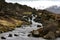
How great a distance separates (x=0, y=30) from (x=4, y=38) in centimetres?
508

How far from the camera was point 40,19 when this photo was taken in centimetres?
5753

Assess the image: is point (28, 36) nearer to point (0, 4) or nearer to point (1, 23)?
point (1, 23)

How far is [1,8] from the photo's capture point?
59.1m

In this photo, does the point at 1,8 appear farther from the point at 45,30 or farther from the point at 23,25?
the point at 45,30

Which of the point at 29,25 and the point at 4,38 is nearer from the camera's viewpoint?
the point at 4,38

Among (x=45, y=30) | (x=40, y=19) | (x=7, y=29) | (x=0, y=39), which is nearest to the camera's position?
(x=0, y=39)

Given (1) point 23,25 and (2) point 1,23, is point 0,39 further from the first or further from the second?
(1) point 23,25

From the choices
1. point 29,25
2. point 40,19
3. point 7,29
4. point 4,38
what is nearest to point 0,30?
point 7,29

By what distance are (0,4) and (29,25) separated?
12.5 meters

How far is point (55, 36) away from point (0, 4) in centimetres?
2463

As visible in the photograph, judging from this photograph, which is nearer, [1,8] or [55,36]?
[55,36]

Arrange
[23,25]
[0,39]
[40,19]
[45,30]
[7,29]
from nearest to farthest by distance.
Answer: [0,39] < [45,30] < [7,29] < [23,25] < [40,19]

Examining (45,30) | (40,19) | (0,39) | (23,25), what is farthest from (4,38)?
(40,19)

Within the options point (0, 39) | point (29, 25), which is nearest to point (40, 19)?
point (29, 25)
